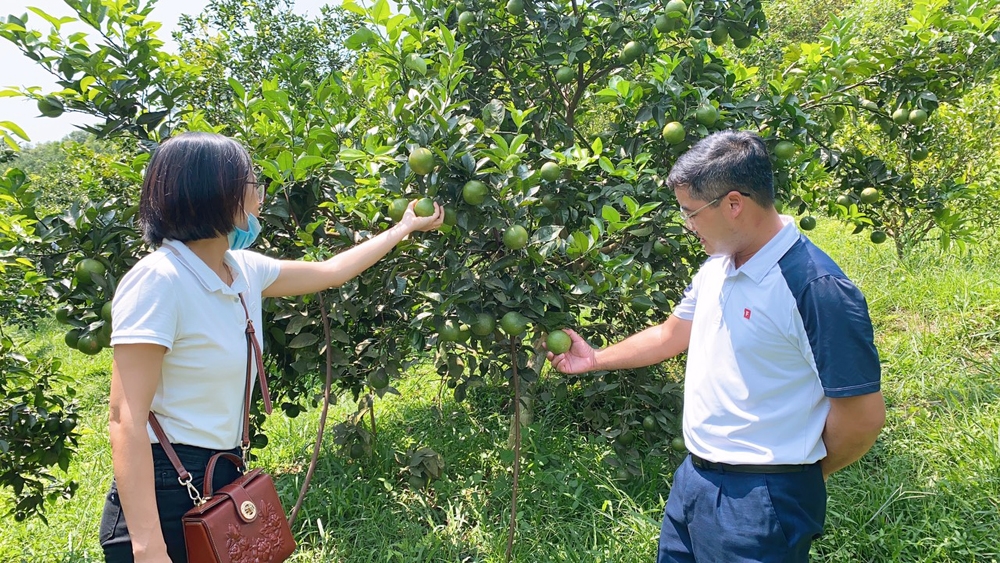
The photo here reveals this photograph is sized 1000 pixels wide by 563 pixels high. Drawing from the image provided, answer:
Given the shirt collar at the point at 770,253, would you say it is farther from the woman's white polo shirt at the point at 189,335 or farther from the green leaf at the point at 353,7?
the green leaf at the point at 353,7

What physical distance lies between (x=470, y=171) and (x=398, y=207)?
23 centimetres

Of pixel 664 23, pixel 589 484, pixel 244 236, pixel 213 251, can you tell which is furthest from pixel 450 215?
pixel 589 484

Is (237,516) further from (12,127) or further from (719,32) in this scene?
(719,32)

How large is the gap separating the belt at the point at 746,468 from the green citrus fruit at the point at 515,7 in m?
1.82

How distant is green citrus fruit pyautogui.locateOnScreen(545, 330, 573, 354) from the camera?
6.21 ft

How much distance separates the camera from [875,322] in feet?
13.0

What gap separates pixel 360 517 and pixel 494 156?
6.08ft

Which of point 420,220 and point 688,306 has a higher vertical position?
point 420,220

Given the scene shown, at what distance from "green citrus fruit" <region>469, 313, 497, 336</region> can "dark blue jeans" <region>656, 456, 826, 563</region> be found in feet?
2.28

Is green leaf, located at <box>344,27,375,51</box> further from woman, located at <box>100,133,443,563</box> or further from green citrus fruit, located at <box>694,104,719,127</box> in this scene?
green citrus fruit, located at <box>694,104,719,127</box>

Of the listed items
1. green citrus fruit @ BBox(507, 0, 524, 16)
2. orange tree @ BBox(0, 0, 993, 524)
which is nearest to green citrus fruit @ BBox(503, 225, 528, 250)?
orange tree @ BBox(0, 0, 993, 524)

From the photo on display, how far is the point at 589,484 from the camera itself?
283 centimetres

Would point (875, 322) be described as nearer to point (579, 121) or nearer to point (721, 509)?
point (579, 121)

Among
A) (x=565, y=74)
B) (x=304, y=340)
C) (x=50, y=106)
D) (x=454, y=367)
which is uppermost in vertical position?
(x=50, y=106)
